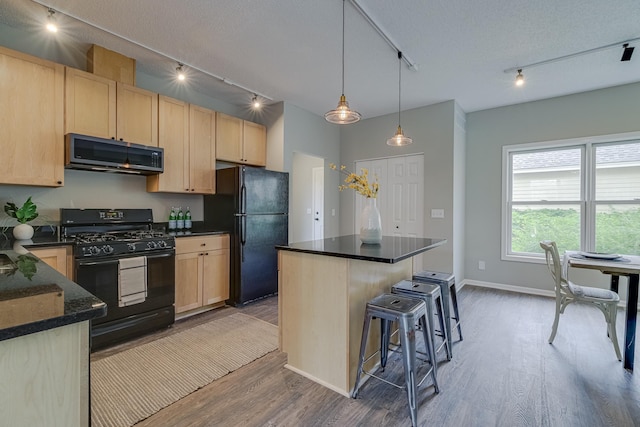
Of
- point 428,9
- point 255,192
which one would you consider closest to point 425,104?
point 428,9

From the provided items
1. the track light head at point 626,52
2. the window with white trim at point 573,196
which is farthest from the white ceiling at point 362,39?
the window with white trim at point 573,196

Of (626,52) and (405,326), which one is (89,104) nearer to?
(405,326)

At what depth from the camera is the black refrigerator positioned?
3666mm

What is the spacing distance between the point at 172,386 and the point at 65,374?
153 centimetres

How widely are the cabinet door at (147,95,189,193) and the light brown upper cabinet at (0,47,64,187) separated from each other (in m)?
0.86

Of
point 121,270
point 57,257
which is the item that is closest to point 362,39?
point 121,270

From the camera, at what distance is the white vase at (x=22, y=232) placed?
8.18ft

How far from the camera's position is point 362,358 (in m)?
1.93

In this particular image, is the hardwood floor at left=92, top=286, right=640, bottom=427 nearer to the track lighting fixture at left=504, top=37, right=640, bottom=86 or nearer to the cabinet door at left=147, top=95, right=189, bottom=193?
the cabinet door at left=147, top=95, right=189, bottom=193

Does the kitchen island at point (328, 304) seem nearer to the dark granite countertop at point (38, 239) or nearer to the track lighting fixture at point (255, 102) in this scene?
the dark granite countertop at point (38, 239)

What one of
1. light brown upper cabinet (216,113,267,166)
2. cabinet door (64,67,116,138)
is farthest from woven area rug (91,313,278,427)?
light brown upper cabinet (216,113,267,166)

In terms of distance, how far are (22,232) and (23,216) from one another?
0.14 metres

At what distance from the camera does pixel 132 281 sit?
2.74 m

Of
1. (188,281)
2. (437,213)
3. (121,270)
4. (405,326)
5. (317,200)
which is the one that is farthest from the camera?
(317,200)
